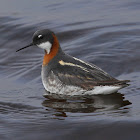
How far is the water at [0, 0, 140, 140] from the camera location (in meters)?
7.36

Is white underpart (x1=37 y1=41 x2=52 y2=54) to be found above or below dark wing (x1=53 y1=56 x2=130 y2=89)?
above

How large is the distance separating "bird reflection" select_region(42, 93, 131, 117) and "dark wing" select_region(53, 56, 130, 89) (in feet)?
0.99

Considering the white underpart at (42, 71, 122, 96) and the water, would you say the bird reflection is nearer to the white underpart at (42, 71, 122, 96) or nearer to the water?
the water

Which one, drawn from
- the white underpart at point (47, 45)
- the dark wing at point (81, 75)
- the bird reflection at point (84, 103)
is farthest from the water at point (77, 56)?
the white underpart at point (47, 45)

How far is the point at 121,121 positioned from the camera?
7371 mm

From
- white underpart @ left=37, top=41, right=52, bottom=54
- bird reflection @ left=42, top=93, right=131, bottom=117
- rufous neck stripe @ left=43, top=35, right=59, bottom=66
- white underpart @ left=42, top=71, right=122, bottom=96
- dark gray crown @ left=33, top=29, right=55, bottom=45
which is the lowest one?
bird reflection @ left=42, top=93, right=131, bottom=117

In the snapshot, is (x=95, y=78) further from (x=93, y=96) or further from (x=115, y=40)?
(x=115, y=40)

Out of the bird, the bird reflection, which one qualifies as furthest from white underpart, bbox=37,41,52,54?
the bird reflection

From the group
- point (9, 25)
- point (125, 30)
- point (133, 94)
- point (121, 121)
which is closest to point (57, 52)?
point (133, 94)

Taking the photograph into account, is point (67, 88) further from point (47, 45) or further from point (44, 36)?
point (44, 36)

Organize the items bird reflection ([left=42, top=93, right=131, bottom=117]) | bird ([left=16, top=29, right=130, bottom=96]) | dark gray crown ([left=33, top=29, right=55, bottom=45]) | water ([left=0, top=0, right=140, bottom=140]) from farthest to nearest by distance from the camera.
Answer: dark gray crown ([left=33, top=29, right=55, bottom=45]), bird ([left=16, top=29, right=130, bottom=96]), bird reflection ([left=42, top=93, right=131, bottom=117]), water ([left=0, top=0, right=140, bottom=140])

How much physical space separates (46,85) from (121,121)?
2581mm

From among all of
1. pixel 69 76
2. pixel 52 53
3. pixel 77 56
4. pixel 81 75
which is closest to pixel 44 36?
pixel 52 53

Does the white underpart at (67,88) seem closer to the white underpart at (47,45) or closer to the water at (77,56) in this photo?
the water at (77,56)
